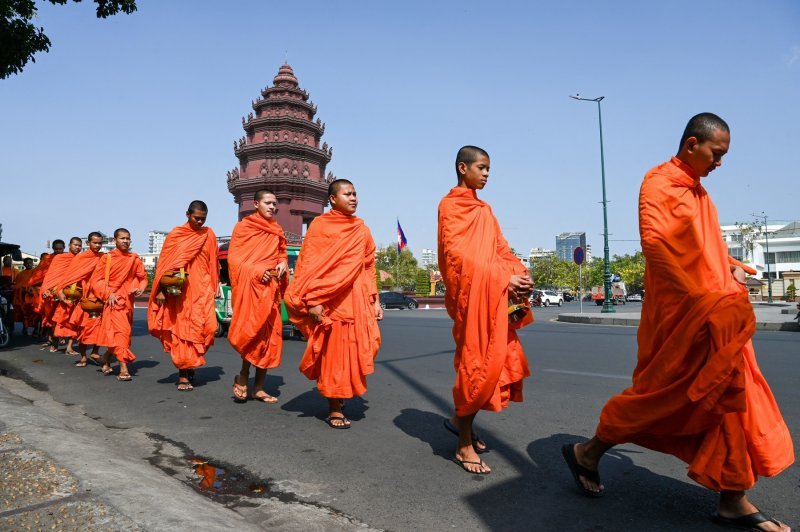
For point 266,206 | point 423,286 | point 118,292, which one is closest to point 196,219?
point 266,206

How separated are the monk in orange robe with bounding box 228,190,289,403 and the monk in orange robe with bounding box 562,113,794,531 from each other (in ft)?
10.4

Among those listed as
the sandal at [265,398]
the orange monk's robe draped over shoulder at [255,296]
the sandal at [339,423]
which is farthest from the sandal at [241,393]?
the sandal at [339,423]

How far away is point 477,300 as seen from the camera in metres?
3.09

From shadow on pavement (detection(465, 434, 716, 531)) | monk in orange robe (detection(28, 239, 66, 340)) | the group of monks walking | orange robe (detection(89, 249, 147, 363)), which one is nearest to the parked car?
monk in orange robe (detection(28, 239, 66, 340))

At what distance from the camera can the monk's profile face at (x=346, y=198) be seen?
15.0 feet

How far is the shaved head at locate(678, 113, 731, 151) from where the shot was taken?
2633 mm

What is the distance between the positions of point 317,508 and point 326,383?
157 cm

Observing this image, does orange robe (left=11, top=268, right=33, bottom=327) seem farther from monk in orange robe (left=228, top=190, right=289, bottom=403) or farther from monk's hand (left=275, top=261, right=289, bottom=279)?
monk's hand (left=275, top=261, right=289, bottom=279)

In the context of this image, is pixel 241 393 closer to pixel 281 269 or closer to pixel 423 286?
pixel 281 269

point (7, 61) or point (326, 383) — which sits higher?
point (7, 61)

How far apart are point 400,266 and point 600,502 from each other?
2704 inches

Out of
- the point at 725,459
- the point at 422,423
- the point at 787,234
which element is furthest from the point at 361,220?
the point at 787,234

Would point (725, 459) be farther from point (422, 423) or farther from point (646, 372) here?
point (422, 423)

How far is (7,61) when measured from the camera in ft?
30.2
